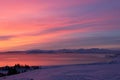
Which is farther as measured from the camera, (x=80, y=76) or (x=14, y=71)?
(x=14, y=71)

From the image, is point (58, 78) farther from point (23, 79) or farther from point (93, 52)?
point (93, 52)

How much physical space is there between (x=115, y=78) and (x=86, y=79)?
0.91m

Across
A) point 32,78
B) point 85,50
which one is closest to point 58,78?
point 32,78

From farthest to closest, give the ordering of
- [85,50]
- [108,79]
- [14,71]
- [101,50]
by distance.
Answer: [85,50] < [101,50] < [14,71] < [108,79]

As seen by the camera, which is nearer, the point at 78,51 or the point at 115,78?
the point at 115,78

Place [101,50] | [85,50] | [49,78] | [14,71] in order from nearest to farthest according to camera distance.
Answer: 1. [49,78]
2. [14,71]
3. [101,50]
4. [85,50]

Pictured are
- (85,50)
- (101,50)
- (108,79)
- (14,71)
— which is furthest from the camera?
(85,50)

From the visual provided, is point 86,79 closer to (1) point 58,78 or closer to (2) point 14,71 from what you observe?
(1) point 58,78

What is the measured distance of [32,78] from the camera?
1063 centimetres

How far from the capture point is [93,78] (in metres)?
9.93

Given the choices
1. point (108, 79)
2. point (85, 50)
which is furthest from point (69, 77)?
point (85, 50)

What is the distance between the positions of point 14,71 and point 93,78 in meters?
6.13

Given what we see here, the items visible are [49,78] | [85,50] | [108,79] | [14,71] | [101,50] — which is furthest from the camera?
[85,50]

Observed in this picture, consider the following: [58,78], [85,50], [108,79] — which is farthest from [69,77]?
[85,50]
